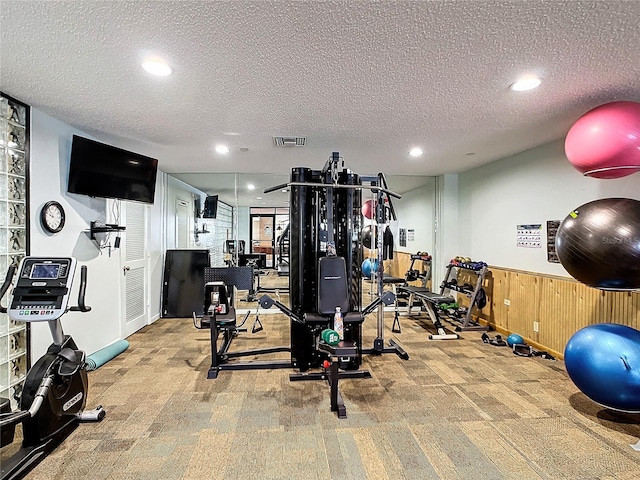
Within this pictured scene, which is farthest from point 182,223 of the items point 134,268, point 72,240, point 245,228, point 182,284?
point 72,240

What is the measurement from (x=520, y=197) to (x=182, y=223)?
5328 millimetres

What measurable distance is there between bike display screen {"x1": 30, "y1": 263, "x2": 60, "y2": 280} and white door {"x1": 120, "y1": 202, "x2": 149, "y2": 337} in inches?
84.1

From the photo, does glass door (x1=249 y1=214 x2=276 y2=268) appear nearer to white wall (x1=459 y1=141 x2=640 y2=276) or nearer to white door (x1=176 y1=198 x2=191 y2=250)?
white door (x1=176 y1=198 x2=191 y2=250)

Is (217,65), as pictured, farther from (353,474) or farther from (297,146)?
(353,474)

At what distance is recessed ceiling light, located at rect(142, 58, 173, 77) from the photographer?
83.3 inches

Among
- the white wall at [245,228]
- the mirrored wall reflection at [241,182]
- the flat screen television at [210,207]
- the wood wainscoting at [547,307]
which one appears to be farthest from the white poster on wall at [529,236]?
A: the white wall at [245,228]

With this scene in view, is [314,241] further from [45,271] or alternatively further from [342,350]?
[45,271]

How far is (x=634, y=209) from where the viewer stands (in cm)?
234

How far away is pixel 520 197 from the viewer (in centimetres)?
450

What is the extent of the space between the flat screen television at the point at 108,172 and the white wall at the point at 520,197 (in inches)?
178

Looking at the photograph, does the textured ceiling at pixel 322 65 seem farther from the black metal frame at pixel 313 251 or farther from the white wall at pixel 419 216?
the white wall at pixel 419 216

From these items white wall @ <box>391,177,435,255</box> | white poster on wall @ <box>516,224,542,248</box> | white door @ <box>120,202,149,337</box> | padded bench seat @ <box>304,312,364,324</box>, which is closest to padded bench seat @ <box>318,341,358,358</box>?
padded bench seat @ <box>304,312,364,324</box>

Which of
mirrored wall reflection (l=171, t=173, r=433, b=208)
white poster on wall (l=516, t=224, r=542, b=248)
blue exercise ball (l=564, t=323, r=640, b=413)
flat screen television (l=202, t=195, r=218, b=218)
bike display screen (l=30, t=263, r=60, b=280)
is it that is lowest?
blue exercise ball (l=564, t=323, r=640, b=413)

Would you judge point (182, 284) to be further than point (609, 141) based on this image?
Yes
